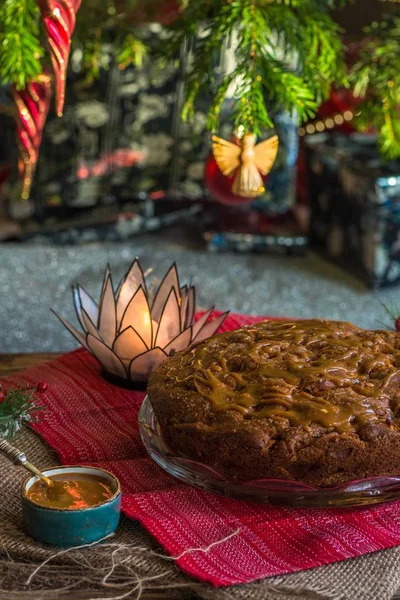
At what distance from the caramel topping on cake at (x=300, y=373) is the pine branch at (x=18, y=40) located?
0.41m

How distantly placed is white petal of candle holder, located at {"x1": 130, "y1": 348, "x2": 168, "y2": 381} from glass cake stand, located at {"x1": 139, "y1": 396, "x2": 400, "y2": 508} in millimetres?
237

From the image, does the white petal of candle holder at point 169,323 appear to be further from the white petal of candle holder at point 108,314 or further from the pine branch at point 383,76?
the pine branch at point 383,76

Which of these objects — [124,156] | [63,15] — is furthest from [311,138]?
[63,15]

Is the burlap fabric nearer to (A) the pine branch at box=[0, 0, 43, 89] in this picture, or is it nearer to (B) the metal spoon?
(B) the metal spoon

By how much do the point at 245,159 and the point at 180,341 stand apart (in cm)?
25

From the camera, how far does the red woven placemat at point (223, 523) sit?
0.80 m

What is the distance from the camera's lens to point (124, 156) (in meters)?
2.48

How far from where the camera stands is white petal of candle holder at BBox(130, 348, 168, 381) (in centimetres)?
112

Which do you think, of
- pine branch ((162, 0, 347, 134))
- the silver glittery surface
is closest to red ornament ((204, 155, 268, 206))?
pine branch ((162, 0, 347, 134))

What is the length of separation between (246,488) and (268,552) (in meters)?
0.07

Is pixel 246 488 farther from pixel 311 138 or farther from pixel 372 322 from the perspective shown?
pixel 311 138

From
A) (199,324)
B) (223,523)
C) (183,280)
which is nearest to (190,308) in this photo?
(199,324)

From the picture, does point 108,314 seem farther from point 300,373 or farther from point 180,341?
point 300,373

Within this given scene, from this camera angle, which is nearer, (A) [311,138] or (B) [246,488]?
(B) [246,488]
